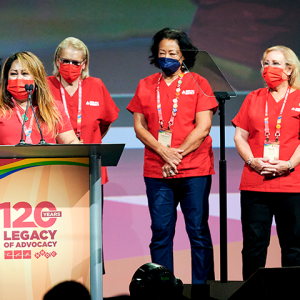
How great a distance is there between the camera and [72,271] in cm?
173

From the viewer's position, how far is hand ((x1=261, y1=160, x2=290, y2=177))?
2557 mm

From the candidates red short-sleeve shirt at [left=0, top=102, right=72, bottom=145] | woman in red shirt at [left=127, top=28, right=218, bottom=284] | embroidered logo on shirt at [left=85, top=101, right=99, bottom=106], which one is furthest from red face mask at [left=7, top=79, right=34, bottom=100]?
woman in red shirt at [left=127, top=28, right=218, bottom=284]

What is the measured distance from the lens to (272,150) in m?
2.62

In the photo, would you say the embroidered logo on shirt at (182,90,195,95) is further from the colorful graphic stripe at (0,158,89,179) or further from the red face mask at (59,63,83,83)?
the colorful graphic stripe at (0,158,89,179)

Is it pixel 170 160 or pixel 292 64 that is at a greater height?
pixel 292 64

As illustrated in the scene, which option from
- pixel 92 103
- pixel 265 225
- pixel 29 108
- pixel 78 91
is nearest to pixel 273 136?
pixel 265 225

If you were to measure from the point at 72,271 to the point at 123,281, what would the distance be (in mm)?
1540

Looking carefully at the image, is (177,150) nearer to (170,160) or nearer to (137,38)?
(170,160)

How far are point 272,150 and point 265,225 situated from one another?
0.47m

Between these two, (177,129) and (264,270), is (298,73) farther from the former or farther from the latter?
(264,270)

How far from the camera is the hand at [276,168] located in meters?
2.56

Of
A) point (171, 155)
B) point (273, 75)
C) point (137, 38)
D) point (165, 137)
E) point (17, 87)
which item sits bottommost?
point (171, 155)

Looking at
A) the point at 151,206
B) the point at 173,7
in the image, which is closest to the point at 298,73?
the point at 151,206

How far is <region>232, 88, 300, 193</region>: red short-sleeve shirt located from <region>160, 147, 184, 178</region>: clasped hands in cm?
44
